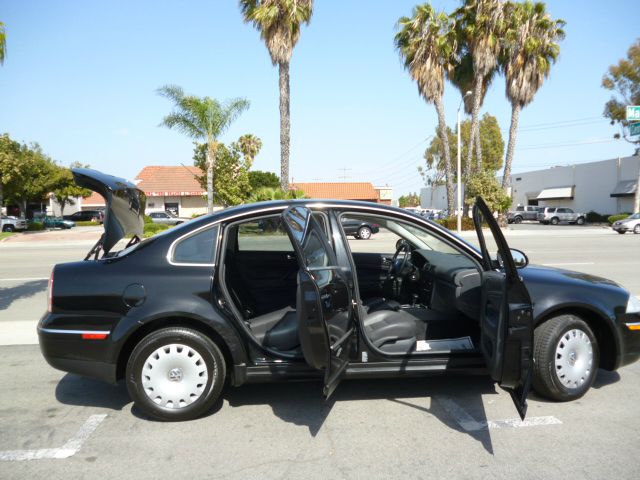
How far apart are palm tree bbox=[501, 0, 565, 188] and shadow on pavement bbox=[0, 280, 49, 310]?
90.4 feet

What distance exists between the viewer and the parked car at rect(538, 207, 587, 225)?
44469mm

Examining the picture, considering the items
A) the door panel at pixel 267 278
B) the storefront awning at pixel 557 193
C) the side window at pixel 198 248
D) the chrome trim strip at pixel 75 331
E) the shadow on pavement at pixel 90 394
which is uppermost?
the storefront awning at pixel 557 193

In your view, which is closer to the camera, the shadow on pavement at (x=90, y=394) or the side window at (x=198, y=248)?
the side window at (x=198, y=248)

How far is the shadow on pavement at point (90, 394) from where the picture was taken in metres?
4.05

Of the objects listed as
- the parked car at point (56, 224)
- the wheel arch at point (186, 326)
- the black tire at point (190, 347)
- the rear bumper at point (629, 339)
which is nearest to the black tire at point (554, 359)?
the rear bumper at point (629, 339)

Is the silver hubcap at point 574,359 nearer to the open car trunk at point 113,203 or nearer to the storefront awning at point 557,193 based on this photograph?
the open car trunk at point 113,203

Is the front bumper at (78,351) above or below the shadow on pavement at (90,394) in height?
above

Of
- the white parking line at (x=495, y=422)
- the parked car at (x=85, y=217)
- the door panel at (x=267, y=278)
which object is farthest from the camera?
the parked car at (x=85, y=217)

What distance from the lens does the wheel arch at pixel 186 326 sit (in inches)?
142

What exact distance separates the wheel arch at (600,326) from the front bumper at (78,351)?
123 inches

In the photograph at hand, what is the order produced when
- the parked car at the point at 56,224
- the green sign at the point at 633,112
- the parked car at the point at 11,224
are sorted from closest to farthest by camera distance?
1. the green sign at the point at 633,112
2. the parked car at the point at 11,224
3. the parked car at the point at 56,224

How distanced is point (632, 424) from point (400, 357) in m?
1.63

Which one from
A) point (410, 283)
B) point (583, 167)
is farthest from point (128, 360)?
point (583, 167)

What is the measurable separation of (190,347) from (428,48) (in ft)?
97.0
